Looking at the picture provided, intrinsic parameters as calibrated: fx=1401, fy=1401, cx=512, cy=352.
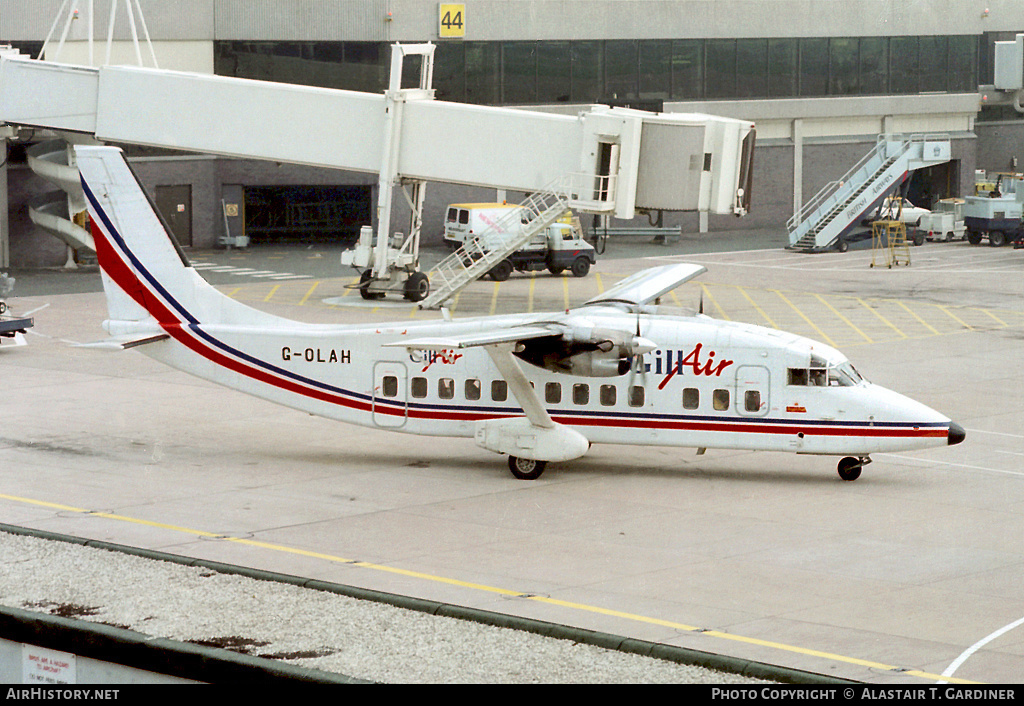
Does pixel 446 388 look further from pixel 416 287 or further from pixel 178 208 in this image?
pixel 178 208

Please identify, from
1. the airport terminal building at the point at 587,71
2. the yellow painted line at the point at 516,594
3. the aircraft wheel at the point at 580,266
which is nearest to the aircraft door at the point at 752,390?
the yellow painted line at the point at 516,594

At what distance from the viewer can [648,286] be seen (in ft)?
112

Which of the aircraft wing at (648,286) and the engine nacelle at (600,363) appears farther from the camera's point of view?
the aircraft wing at (648,286)

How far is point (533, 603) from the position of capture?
21.6m

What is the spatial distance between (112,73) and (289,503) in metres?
32.9

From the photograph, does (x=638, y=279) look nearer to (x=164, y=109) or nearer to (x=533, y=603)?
(x=533, y=603)

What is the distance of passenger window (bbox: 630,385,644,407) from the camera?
30469 mm

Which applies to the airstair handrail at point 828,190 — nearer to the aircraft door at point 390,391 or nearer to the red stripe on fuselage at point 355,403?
the red stripe on fuselage at point 355,403

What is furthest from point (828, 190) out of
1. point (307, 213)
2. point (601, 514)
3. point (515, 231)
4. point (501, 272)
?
point (601, 514)

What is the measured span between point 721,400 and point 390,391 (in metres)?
7.30

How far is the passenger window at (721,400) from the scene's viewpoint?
98.8 ft

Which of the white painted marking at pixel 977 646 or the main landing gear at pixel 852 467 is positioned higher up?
the main landing gear at pixel 852 467
